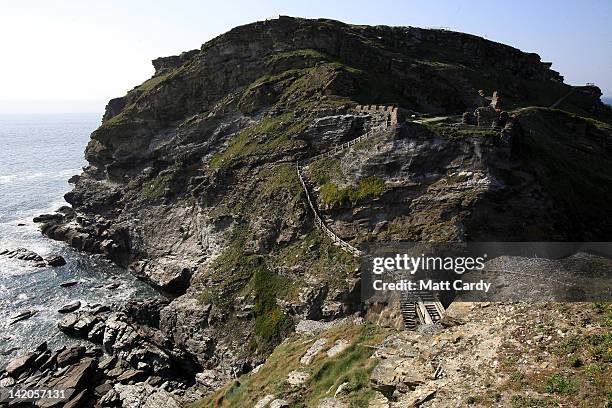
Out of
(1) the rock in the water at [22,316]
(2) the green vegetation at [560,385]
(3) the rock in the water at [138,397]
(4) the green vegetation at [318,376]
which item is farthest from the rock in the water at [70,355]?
(2) the green vegetation at [560,385]

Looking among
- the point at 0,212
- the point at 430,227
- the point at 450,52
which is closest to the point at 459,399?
the point at 430,227

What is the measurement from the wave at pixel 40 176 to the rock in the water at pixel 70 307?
294 feet

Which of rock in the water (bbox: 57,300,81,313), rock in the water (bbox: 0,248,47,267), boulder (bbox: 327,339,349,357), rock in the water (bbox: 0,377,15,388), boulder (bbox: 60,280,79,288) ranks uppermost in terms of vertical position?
boulder (bbox: 327,339,349,357)

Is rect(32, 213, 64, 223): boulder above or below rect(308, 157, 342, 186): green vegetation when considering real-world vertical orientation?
below

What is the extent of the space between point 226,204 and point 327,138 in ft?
53.0

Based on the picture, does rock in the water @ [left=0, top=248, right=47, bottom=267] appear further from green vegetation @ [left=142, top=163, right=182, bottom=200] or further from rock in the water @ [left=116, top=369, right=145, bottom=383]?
rock in the water @ [left=116, top=369, right=145, bottom=383]

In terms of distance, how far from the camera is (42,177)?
13638 cm

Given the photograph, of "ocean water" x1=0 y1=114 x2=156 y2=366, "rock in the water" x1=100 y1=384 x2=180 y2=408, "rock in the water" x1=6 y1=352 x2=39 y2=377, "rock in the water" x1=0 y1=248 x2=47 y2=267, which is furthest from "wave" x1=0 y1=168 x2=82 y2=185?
"rock in the water" x1=100 y1=384 x2=180 y2=408

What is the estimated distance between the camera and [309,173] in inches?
2235

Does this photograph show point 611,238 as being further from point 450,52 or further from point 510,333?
point 450,52

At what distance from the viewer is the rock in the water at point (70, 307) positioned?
185 ft

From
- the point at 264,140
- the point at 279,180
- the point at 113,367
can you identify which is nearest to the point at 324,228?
the point at 279,180

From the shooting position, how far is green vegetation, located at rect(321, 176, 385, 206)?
48.6 m

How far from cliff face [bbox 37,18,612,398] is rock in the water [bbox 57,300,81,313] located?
368 inches
